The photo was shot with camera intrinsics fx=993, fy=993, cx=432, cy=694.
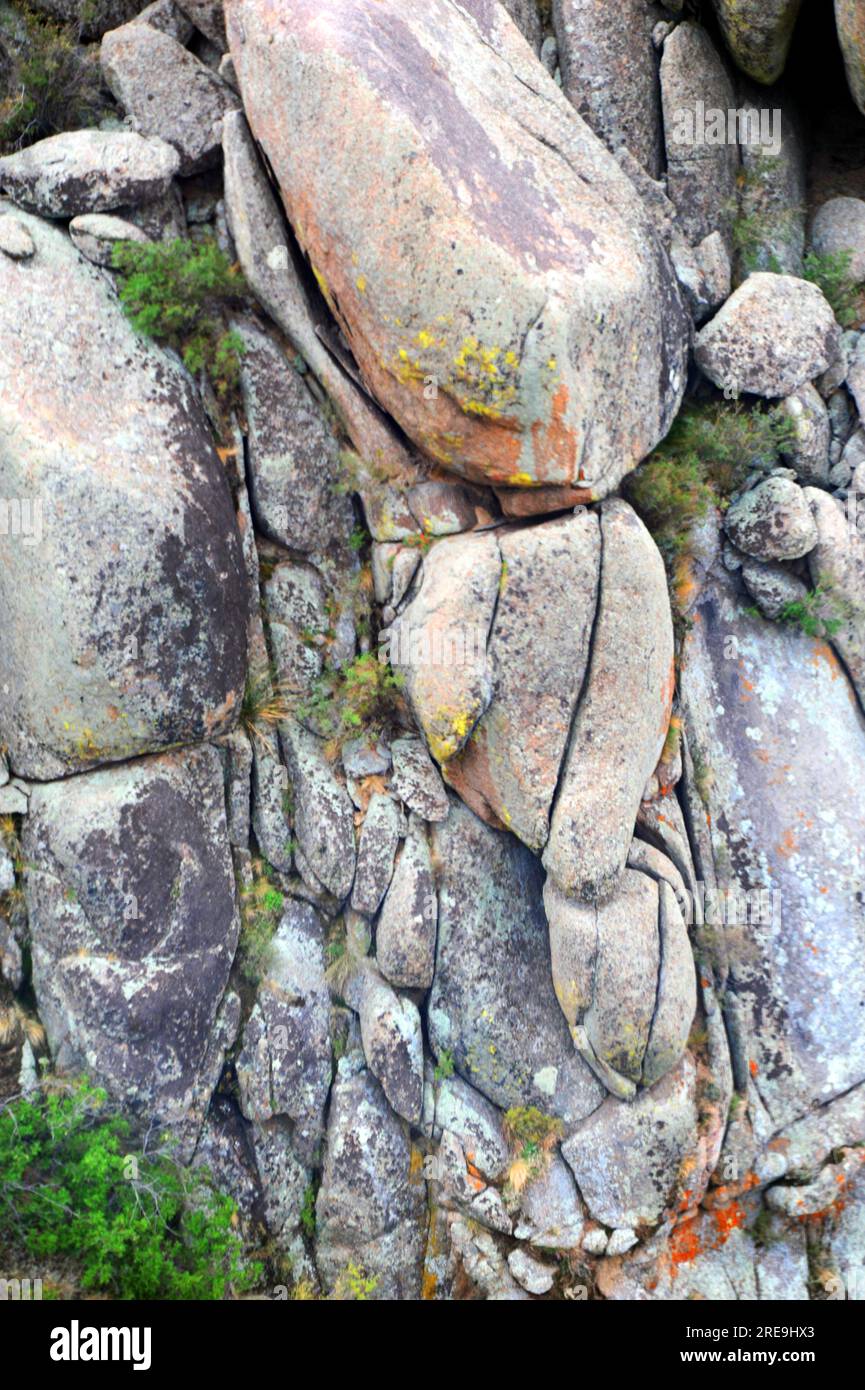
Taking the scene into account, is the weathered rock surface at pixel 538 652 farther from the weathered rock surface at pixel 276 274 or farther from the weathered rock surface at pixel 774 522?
the weathered rock surface at pixel 774 522

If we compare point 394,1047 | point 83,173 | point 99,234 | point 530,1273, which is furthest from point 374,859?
point 83,173

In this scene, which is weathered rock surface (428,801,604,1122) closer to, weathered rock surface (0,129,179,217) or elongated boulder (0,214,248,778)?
elongated boulder (0,214,248,778)

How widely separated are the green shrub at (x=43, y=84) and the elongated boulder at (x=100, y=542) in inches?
39.5

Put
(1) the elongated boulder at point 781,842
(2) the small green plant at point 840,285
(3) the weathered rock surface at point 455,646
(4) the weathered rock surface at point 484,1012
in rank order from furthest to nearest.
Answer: (2) the small green plant at point 840,285, (1) the elongated boulder at point 781,842, (4) the weathered rock surface at point 484,1012, (3) the weathered rock surface at point 455,646

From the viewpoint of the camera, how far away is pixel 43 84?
841cm

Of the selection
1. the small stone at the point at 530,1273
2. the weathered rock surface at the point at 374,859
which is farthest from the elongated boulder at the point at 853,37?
the small stone at the point at 530,1273

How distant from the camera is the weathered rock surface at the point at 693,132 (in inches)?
362

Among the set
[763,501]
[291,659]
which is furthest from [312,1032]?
[763,501]

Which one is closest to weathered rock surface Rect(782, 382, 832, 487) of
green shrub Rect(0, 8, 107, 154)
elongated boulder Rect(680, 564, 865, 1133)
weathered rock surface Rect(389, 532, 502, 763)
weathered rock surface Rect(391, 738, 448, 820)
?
elongated boulder Rect(680, 564, 865, 1133)

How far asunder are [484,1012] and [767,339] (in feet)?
21.4

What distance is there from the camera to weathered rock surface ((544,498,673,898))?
26.5ft

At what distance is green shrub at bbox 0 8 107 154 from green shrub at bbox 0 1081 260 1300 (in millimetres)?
7942

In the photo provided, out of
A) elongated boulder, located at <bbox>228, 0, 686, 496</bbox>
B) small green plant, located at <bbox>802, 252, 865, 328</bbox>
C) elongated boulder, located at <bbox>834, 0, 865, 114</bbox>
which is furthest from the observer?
small green plant, located at <bbox>802, 252, 865, 328</bbox>

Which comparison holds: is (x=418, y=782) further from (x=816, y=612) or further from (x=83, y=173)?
(x=83, y=173)
